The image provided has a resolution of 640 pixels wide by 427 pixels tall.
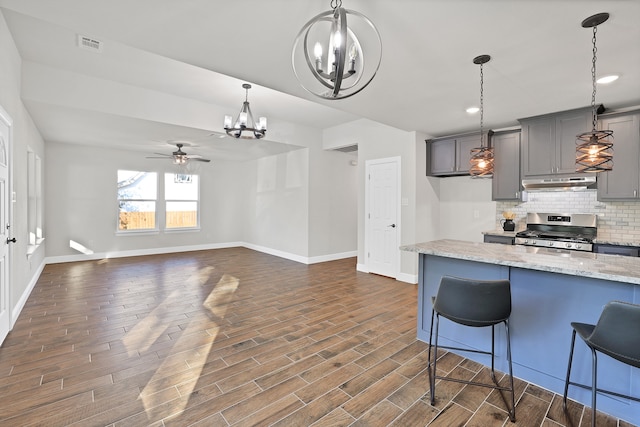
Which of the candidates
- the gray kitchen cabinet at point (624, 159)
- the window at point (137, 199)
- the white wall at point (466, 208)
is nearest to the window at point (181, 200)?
the window at point (137, 199)

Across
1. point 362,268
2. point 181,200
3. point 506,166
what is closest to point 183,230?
point 181,200

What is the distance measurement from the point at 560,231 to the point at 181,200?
8.04 meters

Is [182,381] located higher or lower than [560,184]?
lower

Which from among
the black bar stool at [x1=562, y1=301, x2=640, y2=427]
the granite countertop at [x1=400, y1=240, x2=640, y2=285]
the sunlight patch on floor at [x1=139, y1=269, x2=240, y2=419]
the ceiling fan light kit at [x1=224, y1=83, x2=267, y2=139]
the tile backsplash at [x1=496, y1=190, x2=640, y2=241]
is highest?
the ceiling fan light kit at [x1=224, y1=83, x2=267, y2=139]

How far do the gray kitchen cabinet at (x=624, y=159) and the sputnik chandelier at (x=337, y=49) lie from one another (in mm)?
3221

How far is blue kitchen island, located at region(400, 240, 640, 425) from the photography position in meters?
1.94

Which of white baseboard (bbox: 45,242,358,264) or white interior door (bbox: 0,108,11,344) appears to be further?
white baseboard (bbox: 45,242,358,264)

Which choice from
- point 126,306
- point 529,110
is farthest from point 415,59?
point 126,306

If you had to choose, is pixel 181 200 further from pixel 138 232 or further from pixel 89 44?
pixel 89 44

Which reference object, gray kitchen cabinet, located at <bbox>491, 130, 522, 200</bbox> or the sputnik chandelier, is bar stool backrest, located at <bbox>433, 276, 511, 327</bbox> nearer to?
the sputnik chandelier

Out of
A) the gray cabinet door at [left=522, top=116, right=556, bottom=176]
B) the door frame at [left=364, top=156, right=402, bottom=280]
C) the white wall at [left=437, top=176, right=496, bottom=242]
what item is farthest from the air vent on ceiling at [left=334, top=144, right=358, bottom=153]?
the gray cabinet door at [left=522, top=116, right=556, bottom=176]

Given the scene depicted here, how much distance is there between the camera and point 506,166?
4668 mm

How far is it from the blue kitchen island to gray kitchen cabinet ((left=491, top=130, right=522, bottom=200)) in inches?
92.0

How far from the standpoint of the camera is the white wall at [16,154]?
288cm
